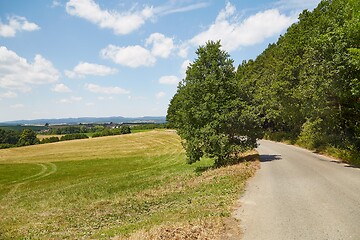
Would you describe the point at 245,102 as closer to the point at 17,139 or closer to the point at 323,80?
the point at 323,80

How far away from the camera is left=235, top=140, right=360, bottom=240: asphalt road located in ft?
32.0

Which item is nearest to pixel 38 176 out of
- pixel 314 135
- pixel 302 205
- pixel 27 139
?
pixel 314 135

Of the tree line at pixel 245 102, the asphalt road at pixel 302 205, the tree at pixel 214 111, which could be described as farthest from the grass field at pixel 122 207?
the tree line at pixel 245 102

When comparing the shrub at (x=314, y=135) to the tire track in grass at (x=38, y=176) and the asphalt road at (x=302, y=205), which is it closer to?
the asphalt road at (x=302, y=205)

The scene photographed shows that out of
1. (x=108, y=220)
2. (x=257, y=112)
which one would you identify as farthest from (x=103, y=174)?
(x=108, y=220)

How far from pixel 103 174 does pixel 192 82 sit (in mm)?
20706

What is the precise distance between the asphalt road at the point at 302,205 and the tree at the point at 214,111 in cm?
671

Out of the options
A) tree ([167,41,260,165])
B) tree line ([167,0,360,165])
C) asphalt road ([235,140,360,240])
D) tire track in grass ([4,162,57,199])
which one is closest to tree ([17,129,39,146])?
tire track in grass ([4,162,57,199])

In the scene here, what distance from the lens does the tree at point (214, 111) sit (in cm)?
2678

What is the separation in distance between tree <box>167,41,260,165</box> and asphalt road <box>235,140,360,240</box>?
671 centimetres

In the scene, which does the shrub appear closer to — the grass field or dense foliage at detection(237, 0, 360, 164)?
dense foliage at detection(237, 0, 360, 164)

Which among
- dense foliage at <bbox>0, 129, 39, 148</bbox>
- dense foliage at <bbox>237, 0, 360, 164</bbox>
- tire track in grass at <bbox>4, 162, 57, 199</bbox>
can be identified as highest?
dense foliage at <bbox>237, 0, 360, 164</bbox>

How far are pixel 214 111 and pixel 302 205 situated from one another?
15.5 meters

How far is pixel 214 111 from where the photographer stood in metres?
27.4
